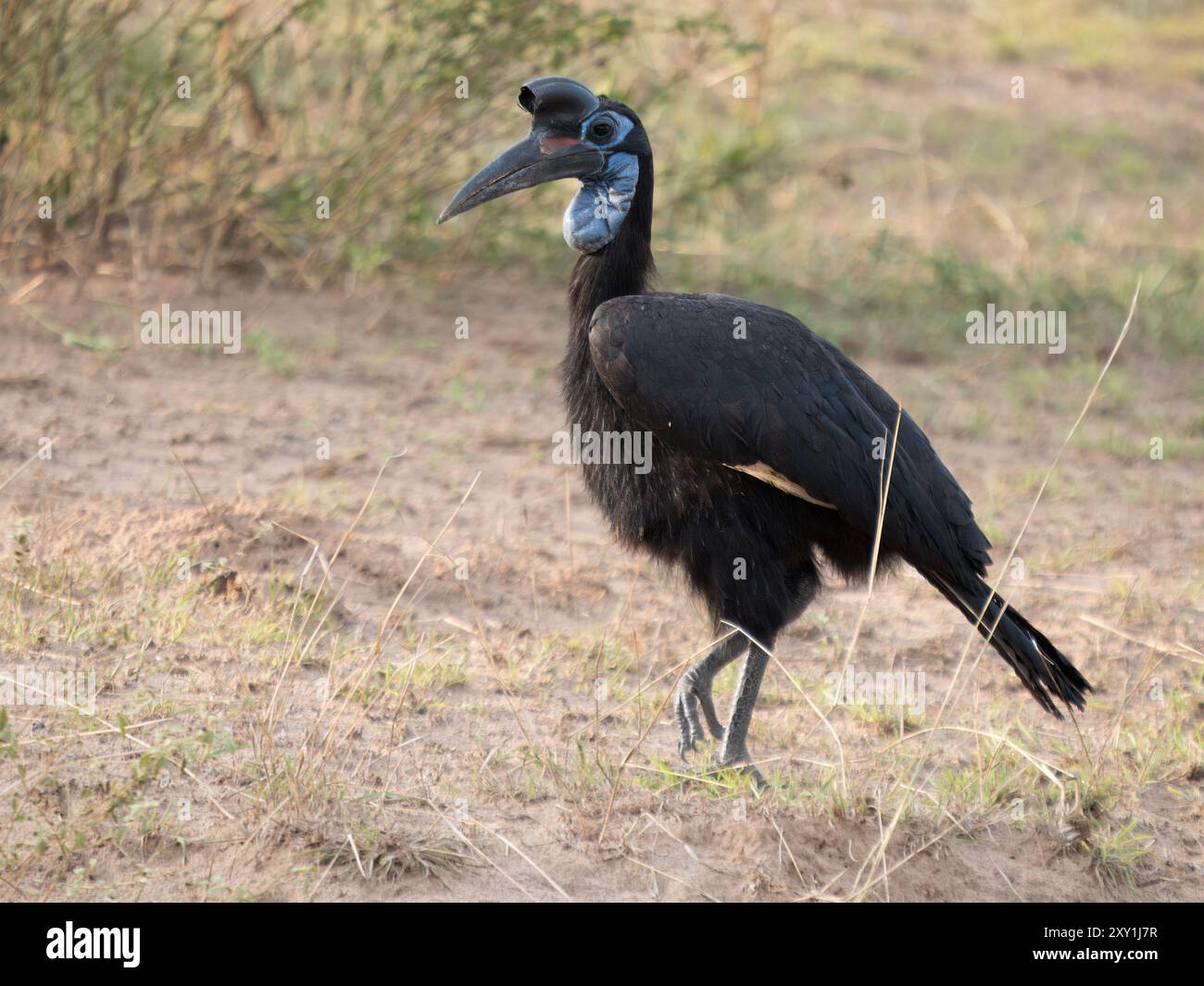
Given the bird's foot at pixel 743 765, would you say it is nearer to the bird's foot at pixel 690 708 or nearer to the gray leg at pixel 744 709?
the gray leg at pixel 744 709

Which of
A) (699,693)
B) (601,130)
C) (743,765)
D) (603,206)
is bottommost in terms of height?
(743,765)

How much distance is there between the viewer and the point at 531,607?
4602 mm

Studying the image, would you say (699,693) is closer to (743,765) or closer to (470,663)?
(743,765)

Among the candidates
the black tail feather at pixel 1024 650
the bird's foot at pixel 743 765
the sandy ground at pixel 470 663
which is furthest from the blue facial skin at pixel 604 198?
the bird's foot at pixel 743 765

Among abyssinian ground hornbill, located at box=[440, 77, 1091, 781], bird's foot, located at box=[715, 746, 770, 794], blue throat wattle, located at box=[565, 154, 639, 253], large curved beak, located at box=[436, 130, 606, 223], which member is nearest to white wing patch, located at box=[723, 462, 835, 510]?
abyssinian ground hornbill, located at box=[440, 77, 1091, 781]

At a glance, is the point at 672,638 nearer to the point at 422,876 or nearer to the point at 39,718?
the point at 422,876

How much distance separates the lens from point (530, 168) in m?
4.00

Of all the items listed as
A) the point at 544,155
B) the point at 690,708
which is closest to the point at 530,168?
the point at 544,155

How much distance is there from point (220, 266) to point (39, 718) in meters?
3.76

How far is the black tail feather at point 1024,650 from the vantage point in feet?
11.9

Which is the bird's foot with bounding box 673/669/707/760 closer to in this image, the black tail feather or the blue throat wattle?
the black tail feather

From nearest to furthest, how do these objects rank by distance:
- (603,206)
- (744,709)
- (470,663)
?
(744,709), (603,206), (470,663)

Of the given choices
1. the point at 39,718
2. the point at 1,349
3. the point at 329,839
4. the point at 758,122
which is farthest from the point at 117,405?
the point at 758,122

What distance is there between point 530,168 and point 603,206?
225mm
